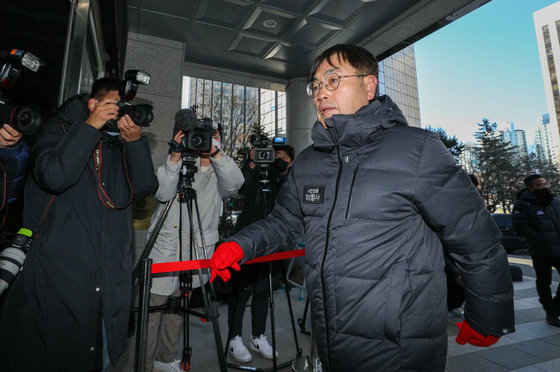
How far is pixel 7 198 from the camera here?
1177 millimetres

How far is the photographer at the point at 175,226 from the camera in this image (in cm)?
214

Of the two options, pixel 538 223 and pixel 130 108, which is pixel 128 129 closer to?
pixel 130 108

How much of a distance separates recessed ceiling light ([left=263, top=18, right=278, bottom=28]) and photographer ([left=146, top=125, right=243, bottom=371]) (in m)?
3.31

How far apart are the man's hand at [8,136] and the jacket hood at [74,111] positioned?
33 centimetres

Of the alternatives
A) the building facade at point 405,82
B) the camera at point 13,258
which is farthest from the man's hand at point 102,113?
the building facade at point 405,82

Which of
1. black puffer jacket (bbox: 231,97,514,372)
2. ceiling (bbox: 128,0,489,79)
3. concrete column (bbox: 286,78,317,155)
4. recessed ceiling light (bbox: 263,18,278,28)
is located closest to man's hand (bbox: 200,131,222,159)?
black puffer jacket (bbox: 231,97,514,372)

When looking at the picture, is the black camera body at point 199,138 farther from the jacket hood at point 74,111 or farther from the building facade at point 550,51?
the building facade at point 550,51

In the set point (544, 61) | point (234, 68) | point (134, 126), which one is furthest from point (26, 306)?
point (544, 61)

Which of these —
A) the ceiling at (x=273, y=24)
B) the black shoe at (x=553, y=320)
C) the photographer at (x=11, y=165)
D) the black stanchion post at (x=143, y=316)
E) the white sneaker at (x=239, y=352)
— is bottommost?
the black shoe at (x=553, y=320)

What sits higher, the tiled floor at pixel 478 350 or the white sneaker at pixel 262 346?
the white sneaker at pixel 262 346

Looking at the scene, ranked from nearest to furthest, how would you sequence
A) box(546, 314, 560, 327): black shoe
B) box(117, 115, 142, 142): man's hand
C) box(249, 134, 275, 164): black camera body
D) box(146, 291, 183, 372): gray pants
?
box(117, 115, 142, 142): man's hand → box(146, 291, 183, 372): gray pants → box(249, 134, 275, 164): black camera body → box(546, 314, 560, 327): black shoe

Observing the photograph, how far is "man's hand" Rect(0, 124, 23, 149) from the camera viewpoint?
3.54 feet

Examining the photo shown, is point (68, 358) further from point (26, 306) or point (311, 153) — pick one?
point (311, 153)

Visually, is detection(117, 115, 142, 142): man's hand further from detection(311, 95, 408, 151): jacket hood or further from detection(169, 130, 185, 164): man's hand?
detection(311, 95, 408, 151): jacket hood
